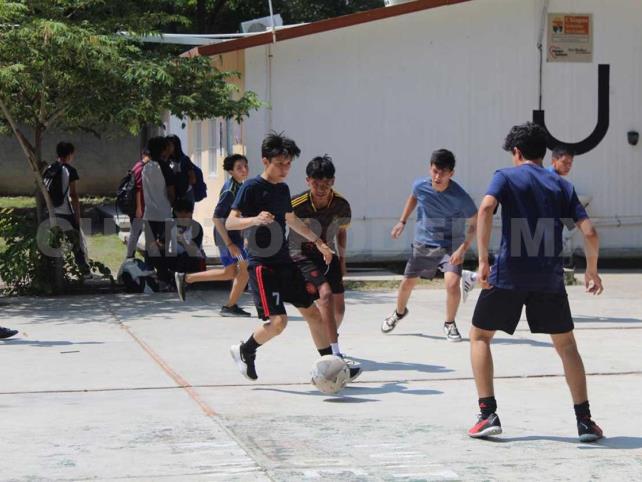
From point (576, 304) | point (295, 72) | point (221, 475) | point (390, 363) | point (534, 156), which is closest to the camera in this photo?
point (221, 475)

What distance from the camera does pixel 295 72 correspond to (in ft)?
52.4

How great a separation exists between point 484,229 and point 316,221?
91.2 inches

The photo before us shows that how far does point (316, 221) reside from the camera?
8695 millimetres

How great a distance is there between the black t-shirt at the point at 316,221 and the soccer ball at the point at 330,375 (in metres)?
1.05

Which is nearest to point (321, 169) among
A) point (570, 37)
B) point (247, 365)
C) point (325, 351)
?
point (325, 351)

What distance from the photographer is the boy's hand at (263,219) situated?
7.82 metres

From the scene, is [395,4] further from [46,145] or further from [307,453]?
[46,145]

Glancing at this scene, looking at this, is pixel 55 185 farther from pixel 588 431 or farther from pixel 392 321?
pixel 588 431

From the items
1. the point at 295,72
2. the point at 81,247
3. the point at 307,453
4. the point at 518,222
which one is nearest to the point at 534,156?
the point at 518,222

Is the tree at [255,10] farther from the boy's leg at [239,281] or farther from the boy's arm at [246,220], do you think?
the boy's arm at [246,220]

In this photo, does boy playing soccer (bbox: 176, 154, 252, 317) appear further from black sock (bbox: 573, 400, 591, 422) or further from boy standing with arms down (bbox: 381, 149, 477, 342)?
black sock (bbox: 573, 400, 591, 422)

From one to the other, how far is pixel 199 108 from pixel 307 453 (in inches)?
284

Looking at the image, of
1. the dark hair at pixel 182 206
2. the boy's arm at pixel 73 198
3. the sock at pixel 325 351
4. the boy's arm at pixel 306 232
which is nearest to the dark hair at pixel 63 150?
the boy's arm at pixel 73 198

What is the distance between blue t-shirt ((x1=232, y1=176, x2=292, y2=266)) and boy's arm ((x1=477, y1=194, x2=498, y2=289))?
6.11 ft
